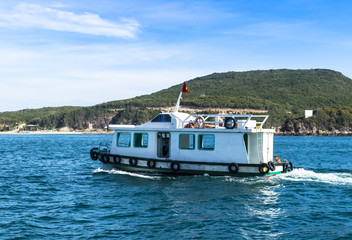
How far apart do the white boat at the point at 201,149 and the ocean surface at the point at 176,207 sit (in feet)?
1.91

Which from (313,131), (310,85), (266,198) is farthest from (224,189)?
(310,85)

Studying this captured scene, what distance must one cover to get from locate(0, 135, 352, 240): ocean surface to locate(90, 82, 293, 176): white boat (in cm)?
58

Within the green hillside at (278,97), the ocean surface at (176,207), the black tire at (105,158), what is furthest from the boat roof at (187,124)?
the green hillside at (278,97)

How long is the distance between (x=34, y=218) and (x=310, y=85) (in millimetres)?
193107

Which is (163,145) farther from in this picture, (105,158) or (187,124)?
(105,158)

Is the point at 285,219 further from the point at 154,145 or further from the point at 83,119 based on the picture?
the point at 83,119

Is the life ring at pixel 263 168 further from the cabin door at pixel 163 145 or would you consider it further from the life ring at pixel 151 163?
the life ring at pixel 151 163

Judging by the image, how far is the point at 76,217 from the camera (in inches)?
526

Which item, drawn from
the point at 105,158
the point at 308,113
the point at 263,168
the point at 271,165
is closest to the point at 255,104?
the point at 308,113

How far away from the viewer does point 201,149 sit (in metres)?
20.1

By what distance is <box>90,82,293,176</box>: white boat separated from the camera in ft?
63.7

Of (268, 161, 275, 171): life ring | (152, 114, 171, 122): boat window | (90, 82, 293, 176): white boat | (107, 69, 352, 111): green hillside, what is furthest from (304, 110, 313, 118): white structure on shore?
(268, 161, 275, 171): life ring

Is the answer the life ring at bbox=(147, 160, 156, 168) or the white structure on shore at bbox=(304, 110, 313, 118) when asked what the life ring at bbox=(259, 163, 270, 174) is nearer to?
the life ring at bbox=(147, 160, 156, 168)

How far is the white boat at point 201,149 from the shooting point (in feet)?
63.7
